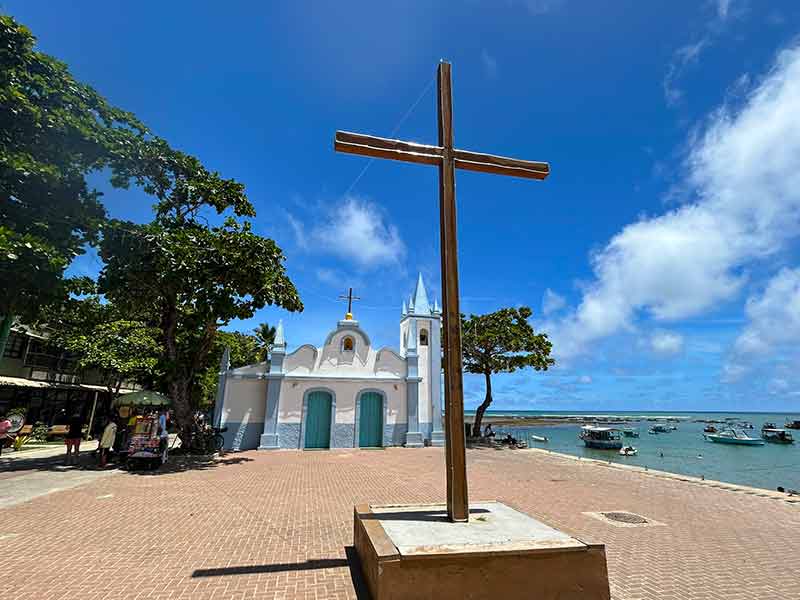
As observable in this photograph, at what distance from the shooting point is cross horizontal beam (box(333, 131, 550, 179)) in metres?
5.18

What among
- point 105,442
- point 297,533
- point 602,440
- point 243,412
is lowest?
point 602,440

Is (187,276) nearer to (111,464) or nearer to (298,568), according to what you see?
(111,464)

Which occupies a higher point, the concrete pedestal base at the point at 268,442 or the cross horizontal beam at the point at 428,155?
the cross horizontal beam at the point at 428,155

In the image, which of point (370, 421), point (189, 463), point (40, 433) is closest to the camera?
point (189, 463)

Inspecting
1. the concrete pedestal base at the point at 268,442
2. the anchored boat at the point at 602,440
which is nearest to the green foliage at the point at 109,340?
the concrete pedestal base at the point at 268,442

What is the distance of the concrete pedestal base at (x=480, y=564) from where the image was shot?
360 centimetres

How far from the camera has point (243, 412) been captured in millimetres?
19203

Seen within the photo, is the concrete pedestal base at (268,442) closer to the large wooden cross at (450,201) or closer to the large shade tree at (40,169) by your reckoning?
the large shade tree at (40,169)

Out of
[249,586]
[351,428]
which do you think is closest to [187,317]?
[351,428]

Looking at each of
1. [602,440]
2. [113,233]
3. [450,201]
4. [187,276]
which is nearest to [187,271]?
[187,276]

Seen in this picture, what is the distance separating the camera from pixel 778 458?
3381 centimetres

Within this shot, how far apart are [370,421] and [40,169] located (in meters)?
16.4

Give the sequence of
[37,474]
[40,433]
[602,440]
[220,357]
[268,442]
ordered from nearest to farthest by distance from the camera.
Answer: [37,474], [268,442], [40,433], [220,357], [602,440]

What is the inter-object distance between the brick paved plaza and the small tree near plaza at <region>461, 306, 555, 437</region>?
39.6 ft
